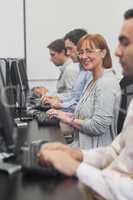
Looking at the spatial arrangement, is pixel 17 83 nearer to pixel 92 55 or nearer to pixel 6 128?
pixel 92 55

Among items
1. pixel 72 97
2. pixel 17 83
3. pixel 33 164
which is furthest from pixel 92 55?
pixel 33 164

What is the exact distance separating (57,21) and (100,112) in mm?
2954

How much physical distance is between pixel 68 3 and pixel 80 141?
297 centimetres

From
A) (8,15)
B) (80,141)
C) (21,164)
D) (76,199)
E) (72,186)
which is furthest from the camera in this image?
(8,15)

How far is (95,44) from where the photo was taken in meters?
2.55

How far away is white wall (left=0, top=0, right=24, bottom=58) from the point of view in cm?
482

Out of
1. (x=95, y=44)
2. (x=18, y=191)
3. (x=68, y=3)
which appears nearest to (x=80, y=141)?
(x=95, y=44)

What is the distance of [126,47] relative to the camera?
1462 mm

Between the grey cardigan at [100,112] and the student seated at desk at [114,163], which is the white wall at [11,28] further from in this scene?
the student seated at desk at [114,163]

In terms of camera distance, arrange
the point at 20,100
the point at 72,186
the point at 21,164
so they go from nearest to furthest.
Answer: the point at 72,186 → the point at 21,164 → the point at 20,100

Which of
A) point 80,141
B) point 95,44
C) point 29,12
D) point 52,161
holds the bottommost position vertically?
point 80,141

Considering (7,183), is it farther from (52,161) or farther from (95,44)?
(95,44)

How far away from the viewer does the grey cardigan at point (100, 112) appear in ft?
7.66

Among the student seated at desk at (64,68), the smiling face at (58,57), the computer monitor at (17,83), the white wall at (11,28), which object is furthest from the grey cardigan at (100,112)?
the white wall at (11,28)
